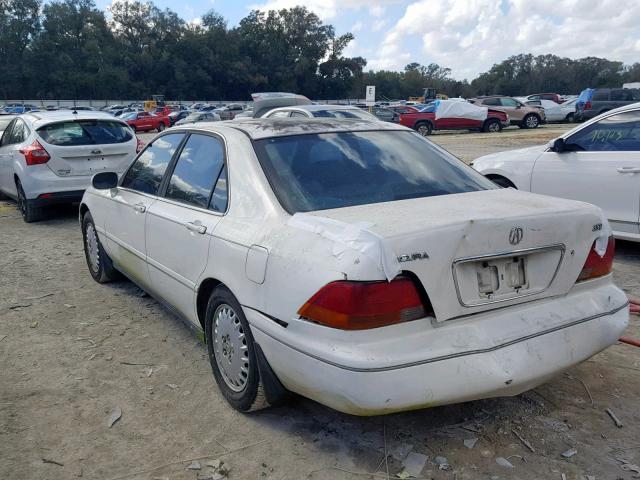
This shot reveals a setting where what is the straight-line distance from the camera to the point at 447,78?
128 meters

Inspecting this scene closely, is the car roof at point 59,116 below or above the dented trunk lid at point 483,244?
above

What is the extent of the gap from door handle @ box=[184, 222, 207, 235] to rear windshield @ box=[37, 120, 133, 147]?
5.62m

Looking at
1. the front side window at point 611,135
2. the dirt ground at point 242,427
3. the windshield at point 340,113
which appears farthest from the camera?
the windshield at point 340,113

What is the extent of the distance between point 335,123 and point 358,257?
159 cm

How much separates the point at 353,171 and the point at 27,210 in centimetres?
673

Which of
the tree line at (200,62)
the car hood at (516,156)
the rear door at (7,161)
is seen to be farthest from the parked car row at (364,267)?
the tree line at (200,62)

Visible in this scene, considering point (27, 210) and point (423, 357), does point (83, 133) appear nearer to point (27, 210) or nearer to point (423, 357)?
point (27, 210)

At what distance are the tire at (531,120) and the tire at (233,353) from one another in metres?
30.6

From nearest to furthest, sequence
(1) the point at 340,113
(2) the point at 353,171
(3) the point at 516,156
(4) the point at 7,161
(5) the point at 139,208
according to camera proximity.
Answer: (2) the point at 353,171, (5) the point at 139,208, (3) the point at 516,156, (4) the point at 7,161, (1) the point at 340,113

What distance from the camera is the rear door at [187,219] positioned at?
3258mm

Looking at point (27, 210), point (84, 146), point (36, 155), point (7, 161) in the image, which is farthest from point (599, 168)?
point (7, 161)

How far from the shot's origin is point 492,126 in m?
29.5

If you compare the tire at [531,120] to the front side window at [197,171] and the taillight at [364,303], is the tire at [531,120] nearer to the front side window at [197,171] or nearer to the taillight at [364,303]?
the front side window at [197,171]

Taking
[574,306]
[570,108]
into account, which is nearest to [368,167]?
[574,306]
